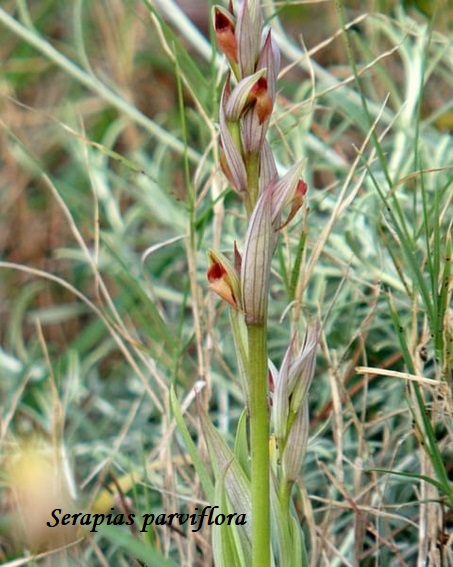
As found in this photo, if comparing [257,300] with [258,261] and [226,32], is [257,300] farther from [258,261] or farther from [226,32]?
[226,32]

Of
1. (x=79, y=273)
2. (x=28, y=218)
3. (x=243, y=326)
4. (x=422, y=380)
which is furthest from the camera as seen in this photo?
(x=28, y=218)

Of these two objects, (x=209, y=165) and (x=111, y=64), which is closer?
(x=209, y=165)

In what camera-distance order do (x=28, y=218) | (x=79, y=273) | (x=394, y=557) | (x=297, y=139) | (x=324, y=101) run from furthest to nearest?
1. (x=28, y=218)
2. (x=79, y=273)
3. (x=324, y=101)
4. (x=297, y=139)
5. (x=394, y=557)

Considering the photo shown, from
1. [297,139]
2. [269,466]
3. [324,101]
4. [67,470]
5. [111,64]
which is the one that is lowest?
[269,466]

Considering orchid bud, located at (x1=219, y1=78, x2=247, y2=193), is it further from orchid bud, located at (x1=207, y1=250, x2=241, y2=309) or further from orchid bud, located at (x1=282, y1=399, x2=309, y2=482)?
orchid bud, located at (x1=282, y1=399, x2=309, y2=482)

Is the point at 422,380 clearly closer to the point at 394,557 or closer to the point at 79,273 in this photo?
the point at 394,557

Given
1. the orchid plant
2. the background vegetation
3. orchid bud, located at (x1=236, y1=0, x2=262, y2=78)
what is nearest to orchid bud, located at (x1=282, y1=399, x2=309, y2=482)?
the orchid plant

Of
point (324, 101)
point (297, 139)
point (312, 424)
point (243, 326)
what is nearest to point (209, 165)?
point (297, 139)
